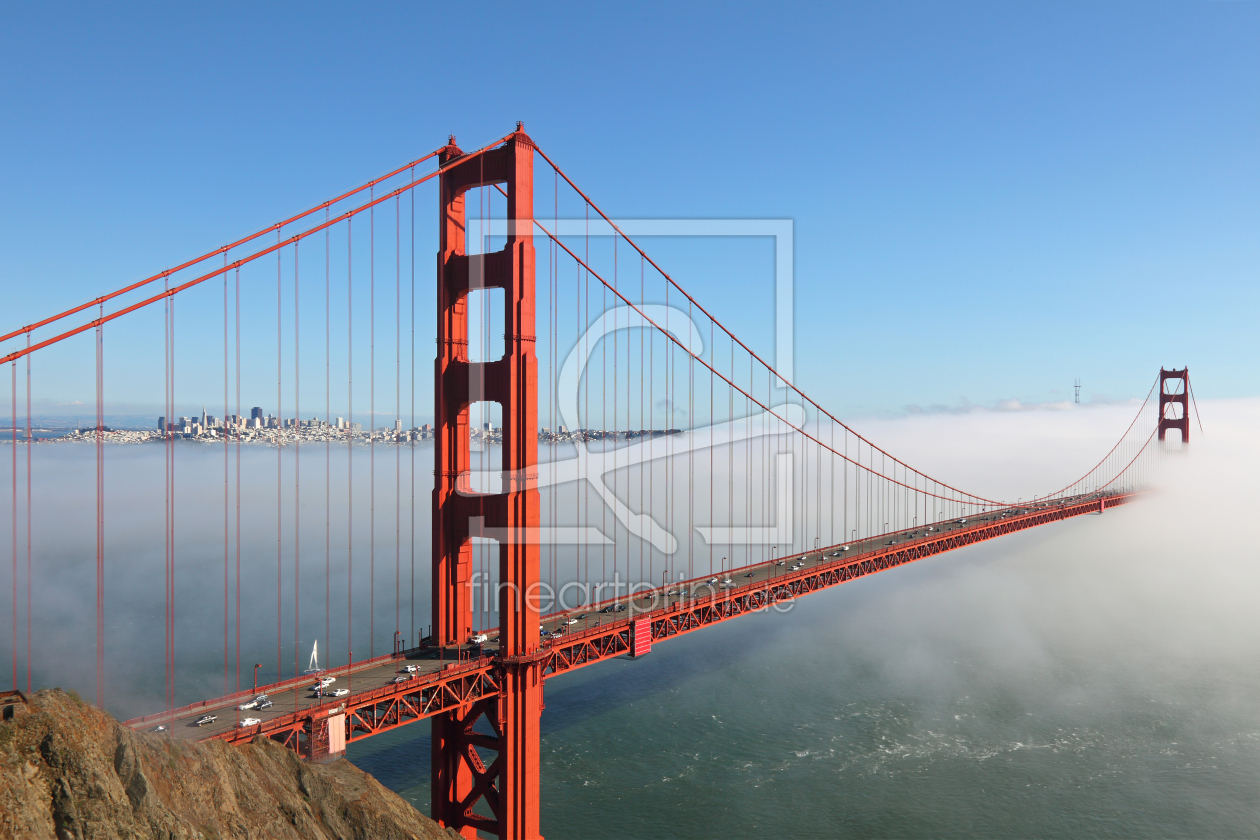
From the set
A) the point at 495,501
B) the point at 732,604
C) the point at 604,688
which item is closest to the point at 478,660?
the point at 495,501

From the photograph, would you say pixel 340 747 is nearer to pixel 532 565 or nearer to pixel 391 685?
pixel 391 685

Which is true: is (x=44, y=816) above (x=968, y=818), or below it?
above

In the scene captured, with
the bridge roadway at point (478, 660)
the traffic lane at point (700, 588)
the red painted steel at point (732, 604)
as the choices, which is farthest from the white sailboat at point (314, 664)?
the traffic lane at point (700, 588)

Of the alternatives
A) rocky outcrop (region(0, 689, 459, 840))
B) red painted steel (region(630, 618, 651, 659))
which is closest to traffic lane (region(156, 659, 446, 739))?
rocky outcrop (region(0, 689, 459, 840))

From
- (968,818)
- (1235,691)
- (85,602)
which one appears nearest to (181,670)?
(85,602)

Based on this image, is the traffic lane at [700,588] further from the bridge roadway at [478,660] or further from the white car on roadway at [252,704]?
the white car on roadway at [252,704]

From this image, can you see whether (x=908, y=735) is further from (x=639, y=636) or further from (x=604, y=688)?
(x=639, y=636)

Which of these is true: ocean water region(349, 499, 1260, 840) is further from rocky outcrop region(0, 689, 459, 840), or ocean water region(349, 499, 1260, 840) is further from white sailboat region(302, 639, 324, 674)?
rocky outcrop region(0, 689, 459, 840)
